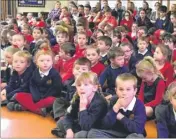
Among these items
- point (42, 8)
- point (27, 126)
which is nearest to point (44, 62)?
point (27, 126)

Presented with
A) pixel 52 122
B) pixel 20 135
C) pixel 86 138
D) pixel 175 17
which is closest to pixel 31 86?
pixel 52 122

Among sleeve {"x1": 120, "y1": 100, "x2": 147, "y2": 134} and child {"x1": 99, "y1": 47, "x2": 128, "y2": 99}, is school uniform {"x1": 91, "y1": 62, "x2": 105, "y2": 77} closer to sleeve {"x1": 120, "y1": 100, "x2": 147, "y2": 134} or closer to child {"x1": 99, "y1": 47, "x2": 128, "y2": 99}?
child {"x1": 99, "y1": 47, "x2": 128, "y2": 99}

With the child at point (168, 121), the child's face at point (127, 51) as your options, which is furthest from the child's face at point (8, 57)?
the child at point (168, 121)

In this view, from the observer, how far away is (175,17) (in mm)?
6344

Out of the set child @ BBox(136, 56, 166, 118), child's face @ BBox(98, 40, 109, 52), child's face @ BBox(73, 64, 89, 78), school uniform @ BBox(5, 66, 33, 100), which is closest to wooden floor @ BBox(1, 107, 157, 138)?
child @ BBox(136, 56, 166, 118)

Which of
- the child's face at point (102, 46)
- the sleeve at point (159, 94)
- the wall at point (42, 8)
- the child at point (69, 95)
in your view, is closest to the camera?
the sleeve at point (159, 94)

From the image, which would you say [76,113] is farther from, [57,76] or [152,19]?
[152,19]

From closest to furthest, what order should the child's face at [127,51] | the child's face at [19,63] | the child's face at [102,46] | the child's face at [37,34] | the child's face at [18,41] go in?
the child's face at [19,63], the child's face at [127,51], the child's face at [102,46], the child's face at [18,41], the child's face at [37,34]

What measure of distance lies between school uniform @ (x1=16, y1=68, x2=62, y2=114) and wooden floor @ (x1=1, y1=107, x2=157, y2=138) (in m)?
0.12

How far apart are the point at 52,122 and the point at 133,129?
100cm

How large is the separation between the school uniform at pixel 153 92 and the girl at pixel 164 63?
1.47 ft

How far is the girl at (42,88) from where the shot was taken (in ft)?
11.1

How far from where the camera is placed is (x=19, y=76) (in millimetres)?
3688

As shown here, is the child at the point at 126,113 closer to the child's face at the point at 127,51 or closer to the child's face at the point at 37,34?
the child's face at the point at 127,51
